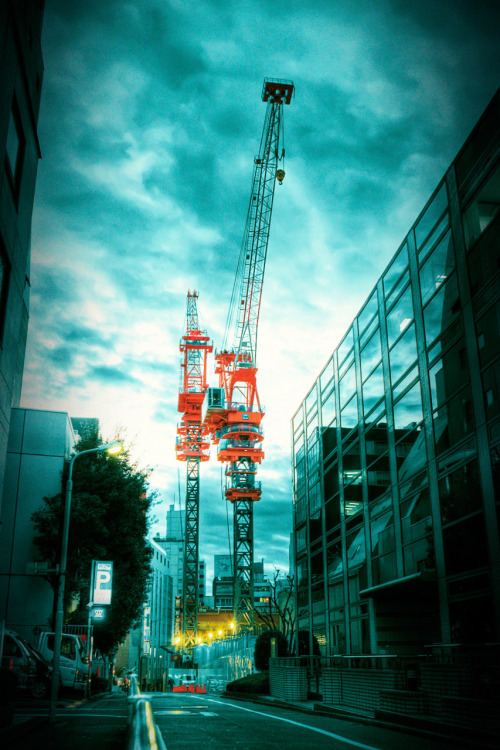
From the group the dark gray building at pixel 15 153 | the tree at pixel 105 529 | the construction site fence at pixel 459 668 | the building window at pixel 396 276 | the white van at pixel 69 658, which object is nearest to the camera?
the construction site fence at pixel 459 668

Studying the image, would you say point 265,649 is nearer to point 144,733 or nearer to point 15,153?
point 15,153

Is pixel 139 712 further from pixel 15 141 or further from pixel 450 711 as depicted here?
pixel 15 141

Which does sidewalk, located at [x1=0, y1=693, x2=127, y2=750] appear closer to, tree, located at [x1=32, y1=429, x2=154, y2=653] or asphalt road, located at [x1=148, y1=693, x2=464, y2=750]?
asphalt road, located at [x1=148, y1=693, x2=464, y2=750]

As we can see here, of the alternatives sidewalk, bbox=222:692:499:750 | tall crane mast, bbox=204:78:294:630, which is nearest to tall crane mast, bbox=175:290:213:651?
tall crane mast, bbox=204:78:294:630

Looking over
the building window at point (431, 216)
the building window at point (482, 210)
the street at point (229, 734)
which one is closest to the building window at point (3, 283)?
the street at point (229, 734)

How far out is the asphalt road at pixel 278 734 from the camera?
436 inches

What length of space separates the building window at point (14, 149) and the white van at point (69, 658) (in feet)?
68.0

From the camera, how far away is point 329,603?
1305 inches

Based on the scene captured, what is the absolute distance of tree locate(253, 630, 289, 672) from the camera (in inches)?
1372

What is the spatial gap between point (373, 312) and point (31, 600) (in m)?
22.6

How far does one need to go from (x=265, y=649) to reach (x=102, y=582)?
11829mm

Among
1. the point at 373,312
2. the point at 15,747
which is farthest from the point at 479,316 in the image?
the point at 15,747

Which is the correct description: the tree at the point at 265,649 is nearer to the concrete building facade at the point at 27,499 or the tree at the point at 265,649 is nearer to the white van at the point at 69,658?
the white van at the point at 69,658

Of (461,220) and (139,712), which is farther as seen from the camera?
(461,220)
